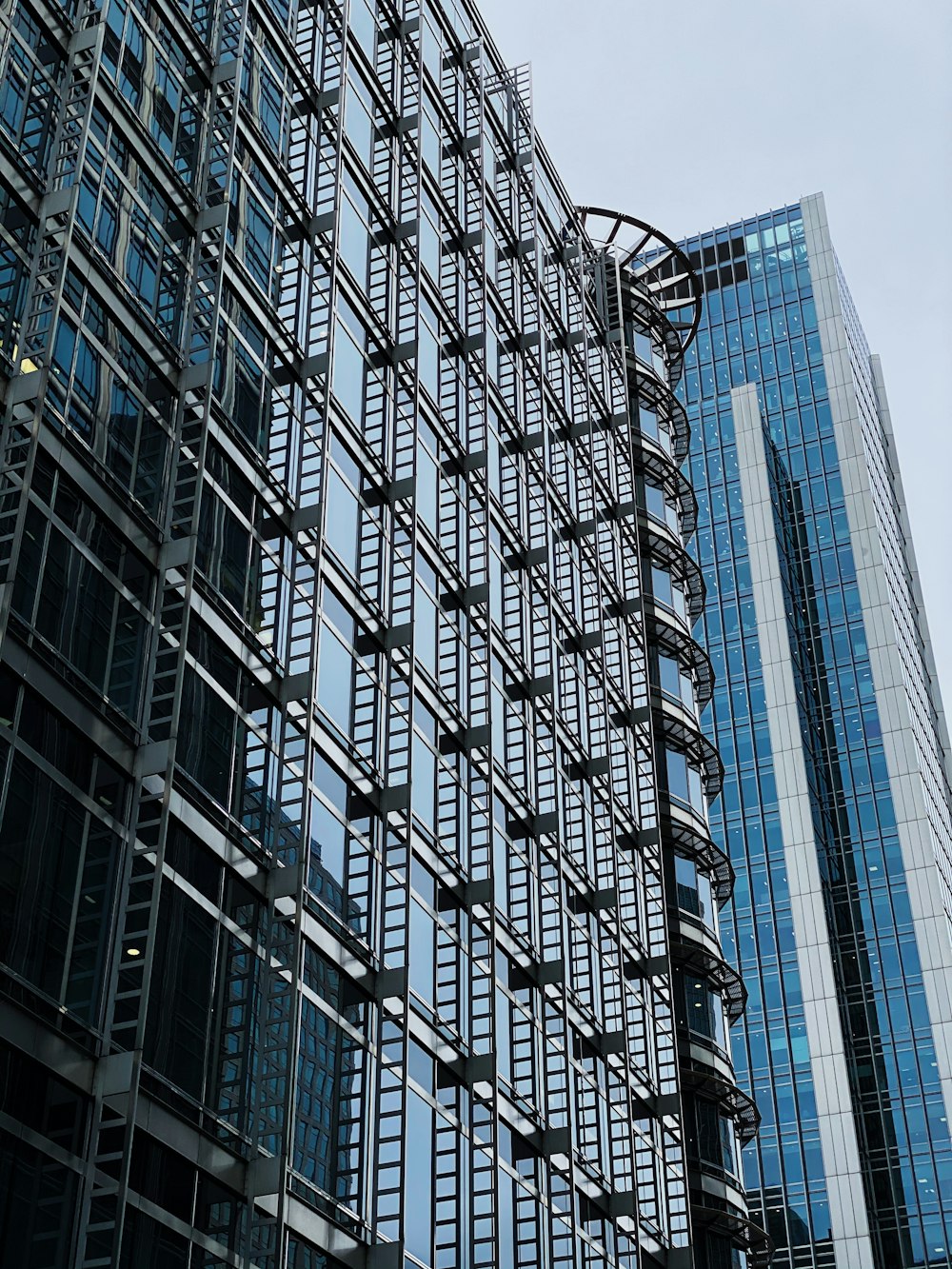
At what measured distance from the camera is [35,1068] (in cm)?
2277

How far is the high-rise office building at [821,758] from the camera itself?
109688 mm

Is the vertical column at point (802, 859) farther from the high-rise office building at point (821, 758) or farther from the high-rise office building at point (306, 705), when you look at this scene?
the high-rise office building at point (306, 705)

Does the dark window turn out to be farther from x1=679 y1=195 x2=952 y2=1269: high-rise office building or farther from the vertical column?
x1=679 y1=195 x2=952 y2=1269: high-rise office building

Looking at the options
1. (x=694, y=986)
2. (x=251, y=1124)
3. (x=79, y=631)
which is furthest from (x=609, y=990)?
(x=79, y=631)

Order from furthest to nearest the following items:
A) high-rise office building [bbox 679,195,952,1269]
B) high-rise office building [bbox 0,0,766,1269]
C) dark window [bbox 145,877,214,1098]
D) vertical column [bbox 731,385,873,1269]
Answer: high-rise office building [bbox 679,195,952,1269]
vertical column [bbox 731,385,873,1269]
dark window [bbox 145,877,214,1098]
high-rise office building [bbox 0,0,766,1269]

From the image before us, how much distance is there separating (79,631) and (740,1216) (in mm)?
40292

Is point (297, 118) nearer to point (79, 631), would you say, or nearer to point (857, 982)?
point (79, 631)

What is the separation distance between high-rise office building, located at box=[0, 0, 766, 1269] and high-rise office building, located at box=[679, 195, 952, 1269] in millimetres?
53595

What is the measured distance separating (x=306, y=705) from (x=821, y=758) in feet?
321

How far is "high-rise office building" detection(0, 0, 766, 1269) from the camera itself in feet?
82.4

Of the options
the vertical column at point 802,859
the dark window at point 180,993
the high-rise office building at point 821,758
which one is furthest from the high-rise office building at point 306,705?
the high-rise office building at point 821,758

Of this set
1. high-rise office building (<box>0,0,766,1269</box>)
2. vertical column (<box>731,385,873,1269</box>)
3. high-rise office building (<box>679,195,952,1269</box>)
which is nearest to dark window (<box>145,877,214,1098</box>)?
high-rise office building (<box>0,0,766,1269</box>)

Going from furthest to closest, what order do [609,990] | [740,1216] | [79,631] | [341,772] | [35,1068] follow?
[740,1216]
[609,990]
[341,772]
[79,631]
[35,1068]

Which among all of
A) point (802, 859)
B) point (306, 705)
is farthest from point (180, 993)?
point (802, 859)
